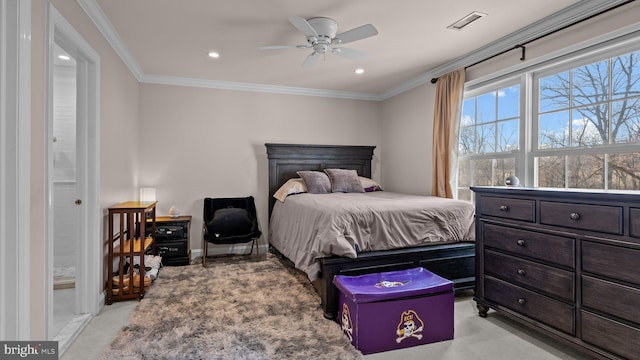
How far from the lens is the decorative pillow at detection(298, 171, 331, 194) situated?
14.2 feet

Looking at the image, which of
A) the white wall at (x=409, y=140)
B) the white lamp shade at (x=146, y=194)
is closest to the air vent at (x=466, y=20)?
the white wall at (x=409, y=140)

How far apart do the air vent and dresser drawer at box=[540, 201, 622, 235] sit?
1548 millimetres

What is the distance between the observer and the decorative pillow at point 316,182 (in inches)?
170

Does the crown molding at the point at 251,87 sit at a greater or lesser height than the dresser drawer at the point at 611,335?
greater

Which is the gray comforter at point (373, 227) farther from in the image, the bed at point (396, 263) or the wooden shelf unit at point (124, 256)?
the wooden shelf unit at point (124, 256)

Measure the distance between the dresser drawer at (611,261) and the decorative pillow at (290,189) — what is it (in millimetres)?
3034

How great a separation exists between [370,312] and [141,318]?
1.75 metres

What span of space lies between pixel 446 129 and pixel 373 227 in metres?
1.77

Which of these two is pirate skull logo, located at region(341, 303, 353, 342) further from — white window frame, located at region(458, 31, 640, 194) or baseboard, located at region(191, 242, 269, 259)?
baseboard, located at region(191, 242, 269, 259)

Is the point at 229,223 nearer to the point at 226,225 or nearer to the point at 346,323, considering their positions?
the point at 226,225

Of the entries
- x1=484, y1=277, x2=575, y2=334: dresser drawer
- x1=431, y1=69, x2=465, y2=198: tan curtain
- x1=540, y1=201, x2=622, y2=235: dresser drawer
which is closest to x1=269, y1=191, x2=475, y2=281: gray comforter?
x1=484, y1=277, x2=575, y2=334: dresser drawer

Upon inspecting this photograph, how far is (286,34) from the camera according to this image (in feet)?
9.90

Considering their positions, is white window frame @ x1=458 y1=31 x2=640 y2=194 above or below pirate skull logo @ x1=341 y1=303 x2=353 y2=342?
above

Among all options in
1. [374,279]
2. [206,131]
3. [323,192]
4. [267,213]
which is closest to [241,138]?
[206,131]
